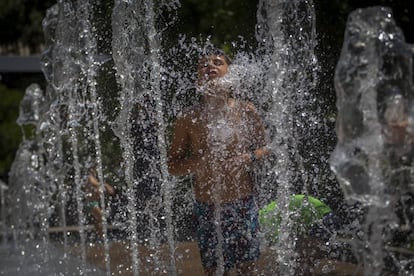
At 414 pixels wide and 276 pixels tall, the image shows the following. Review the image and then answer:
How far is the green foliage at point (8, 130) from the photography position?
16656mm

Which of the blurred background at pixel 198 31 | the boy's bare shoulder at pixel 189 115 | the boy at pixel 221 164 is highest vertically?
the blurred background at pixel 198 31

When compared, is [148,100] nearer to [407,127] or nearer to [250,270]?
[250,270]

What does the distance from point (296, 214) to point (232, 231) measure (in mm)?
781

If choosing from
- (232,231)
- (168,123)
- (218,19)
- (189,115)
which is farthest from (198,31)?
(232,231)

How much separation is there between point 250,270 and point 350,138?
1213 millimetres

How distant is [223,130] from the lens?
420 centimetres

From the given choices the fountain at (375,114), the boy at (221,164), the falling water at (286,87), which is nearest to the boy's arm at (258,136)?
the boy at (221,164)

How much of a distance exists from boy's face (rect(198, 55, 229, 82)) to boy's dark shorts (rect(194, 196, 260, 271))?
1.94 feet

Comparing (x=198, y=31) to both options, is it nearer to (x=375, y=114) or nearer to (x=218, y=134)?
(x=218, y=134)

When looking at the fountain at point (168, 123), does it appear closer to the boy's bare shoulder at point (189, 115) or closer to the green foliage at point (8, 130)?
the boy's bare shoulder at point (189, 115)

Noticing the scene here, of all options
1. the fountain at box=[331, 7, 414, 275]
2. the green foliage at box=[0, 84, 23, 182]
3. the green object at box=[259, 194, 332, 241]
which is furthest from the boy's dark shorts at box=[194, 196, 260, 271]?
the green foliage at box=[0, 84, 23, 182]

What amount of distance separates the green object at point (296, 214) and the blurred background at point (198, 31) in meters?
1.70

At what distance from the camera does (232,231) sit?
405cm

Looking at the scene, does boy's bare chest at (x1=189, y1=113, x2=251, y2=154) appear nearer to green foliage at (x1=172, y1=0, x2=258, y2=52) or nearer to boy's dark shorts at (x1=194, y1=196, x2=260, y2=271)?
boy's dark shorts at (x1=194, y1=196, x2=260, y2=271)
